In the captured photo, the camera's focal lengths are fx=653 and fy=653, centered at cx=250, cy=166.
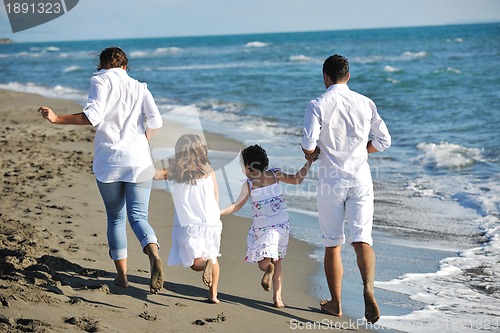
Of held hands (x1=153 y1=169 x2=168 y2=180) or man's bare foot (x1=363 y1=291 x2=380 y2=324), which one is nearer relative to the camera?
man's bare foot (x1=363 y1=291 x2=380 y2=324)

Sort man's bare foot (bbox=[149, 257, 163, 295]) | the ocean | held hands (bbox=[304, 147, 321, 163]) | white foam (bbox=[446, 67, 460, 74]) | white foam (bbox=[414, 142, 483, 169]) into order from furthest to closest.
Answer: white foam (bbox=[446, 67, 460, 74]), white foam (bbox=[414, 142, 483, 169]), the ocean, held hands (bbox=[304, 147, 321, 163]), man's bare foot (bbox=[149, 257, 163, 295])

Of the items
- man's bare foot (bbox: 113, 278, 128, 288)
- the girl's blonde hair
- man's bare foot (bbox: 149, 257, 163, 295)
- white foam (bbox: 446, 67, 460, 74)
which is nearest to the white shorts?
the girl's blonde hair

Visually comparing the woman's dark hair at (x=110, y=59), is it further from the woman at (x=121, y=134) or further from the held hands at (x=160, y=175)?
the held hands at (x=160, y=175)

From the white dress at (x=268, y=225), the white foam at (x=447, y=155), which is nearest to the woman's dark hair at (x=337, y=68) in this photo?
the white dress at (x=268, y=225)

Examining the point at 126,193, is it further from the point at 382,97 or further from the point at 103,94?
the point at 382,97

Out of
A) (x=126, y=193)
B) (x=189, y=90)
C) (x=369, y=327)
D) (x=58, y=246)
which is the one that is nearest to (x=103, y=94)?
(x=126, y=193)

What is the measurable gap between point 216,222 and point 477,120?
36.5ft

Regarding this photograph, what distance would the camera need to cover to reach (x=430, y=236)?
6.55 m

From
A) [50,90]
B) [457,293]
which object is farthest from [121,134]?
[50,90]

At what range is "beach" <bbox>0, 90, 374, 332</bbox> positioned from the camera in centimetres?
409

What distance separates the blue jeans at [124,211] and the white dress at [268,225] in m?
0.71

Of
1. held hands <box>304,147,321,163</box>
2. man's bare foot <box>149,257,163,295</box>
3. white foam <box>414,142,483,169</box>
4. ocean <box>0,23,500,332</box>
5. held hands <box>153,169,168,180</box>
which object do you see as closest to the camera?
man's bare foot <box>149,257,163,295</box>

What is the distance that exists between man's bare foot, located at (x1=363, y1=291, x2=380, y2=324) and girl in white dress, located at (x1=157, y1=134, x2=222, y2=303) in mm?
1091

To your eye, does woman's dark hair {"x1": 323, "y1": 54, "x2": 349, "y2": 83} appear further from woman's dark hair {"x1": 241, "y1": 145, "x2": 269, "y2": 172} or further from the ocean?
the ocean
